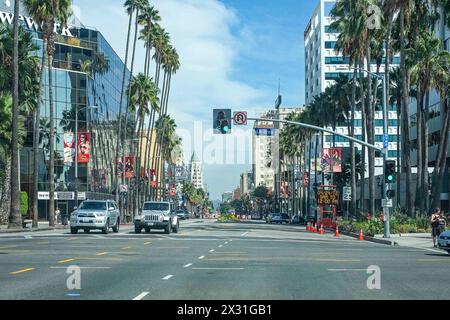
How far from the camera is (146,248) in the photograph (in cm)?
2772

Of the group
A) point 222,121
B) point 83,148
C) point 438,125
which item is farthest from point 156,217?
point 438,125

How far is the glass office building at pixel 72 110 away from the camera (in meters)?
77.8

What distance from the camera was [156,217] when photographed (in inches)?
1657

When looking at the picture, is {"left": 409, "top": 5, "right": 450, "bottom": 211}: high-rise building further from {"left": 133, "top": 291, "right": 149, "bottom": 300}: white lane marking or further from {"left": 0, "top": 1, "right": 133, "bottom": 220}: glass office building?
{"left": 133, "top": 291, "right": 149, "bottom": 300}: white lane marking

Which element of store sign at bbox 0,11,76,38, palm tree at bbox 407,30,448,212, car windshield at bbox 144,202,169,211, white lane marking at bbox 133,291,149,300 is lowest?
white lane marking at bbox 133,291,149,300

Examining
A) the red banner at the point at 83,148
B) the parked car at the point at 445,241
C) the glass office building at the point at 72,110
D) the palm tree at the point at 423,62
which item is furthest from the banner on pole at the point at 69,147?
the parked car at the point at 445,241

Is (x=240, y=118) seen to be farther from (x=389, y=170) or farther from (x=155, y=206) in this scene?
(x=155, y=206)

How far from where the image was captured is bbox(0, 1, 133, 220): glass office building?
3061 inches

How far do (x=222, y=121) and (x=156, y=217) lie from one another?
11.7 metres

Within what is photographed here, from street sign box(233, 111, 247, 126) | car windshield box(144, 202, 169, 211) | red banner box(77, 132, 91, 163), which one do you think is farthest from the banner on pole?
street sign box(233, 111, 247, 126)

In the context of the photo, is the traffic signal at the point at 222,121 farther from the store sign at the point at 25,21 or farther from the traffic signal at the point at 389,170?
the store sign at the point at 25,21

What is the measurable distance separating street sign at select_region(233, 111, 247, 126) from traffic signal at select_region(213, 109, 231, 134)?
1.37 meters

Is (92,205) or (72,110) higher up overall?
(72,110)
